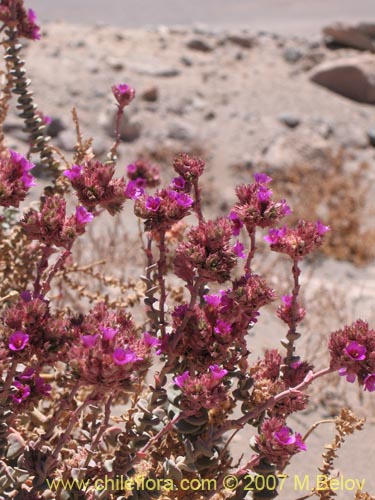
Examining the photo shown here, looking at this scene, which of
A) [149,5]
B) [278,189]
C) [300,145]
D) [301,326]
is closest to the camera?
[301,326]

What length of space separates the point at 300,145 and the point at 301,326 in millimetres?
4187


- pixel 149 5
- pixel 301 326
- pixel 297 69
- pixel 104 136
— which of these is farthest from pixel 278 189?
pixel 149 5

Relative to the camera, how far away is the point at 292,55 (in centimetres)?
1207

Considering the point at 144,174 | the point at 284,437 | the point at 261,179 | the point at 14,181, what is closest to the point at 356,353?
the point at 284,437

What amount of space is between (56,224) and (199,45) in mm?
11381

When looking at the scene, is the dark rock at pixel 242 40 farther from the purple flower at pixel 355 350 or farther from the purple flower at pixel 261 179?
the purple flower at pixel 355 350

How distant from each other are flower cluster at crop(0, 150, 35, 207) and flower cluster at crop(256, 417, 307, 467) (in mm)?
779

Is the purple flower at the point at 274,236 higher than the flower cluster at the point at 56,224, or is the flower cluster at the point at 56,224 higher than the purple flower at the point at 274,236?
the flower cluster at the point at 56,224

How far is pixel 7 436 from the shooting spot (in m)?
1.75

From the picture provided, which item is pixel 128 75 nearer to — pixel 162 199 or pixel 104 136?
pixel 104 136

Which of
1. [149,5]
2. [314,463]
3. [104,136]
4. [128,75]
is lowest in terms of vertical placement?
[314,463]

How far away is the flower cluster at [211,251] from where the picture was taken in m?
1.54

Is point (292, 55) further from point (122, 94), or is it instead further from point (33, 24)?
point (122, 94)

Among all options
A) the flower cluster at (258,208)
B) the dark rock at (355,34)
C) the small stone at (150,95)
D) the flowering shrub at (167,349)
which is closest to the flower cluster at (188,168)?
the flowering shrub at (167,349)
